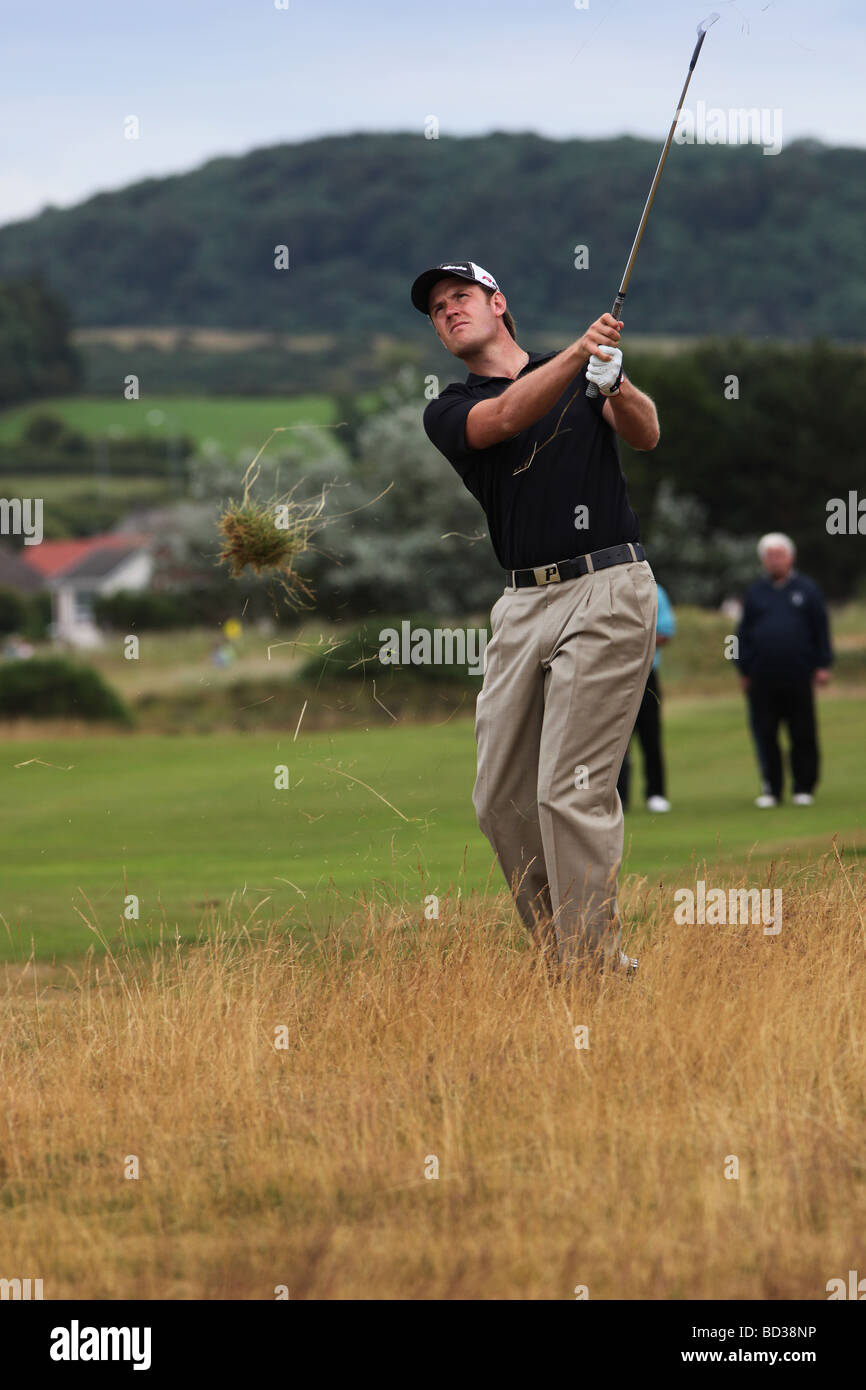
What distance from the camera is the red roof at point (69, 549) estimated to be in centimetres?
11319

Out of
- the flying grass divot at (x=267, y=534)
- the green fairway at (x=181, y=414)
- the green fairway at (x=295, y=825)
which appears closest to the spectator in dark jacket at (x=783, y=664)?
the green fairway at (x=295, y=825)

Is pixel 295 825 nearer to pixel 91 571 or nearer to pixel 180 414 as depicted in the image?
pixel 91 571

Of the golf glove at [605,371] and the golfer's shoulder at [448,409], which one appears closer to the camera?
the golf glove at [605,371]

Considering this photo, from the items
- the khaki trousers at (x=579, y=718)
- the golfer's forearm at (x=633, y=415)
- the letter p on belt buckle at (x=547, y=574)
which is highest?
the golfer's forearm at (x=633, y=415)

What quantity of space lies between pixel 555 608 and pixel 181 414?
4727 inches

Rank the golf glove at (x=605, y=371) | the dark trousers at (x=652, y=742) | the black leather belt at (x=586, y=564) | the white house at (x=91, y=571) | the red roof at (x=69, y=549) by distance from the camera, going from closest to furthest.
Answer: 1. the golf glove at (x=605, y=371)
2. the black leather belt at (x=586, y=564)
3. the dark trousers at (x=652, y=742)
4. the white house at (x=91, y=571)
5. the red roof at (x=69, y=549)

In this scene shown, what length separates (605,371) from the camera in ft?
19.8

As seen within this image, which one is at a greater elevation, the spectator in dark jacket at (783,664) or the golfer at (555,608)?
the golfer at (555,608)

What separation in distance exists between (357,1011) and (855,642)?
41.1m

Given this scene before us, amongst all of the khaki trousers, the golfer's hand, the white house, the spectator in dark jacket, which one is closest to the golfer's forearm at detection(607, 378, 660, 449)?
the golfer's hand

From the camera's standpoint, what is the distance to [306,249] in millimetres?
146250

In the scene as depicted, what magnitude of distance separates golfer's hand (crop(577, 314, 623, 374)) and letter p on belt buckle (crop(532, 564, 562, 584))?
77 centimetres

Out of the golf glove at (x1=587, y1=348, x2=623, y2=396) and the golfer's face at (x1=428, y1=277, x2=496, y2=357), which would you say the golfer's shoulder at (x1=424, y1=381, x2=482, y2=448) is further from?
the golf glove at (x1=587, y1=348, x2=623, y2=396)

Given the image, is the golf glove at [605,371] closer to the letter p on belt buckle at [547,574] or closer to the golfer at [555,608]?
the golfer at [555,608]
